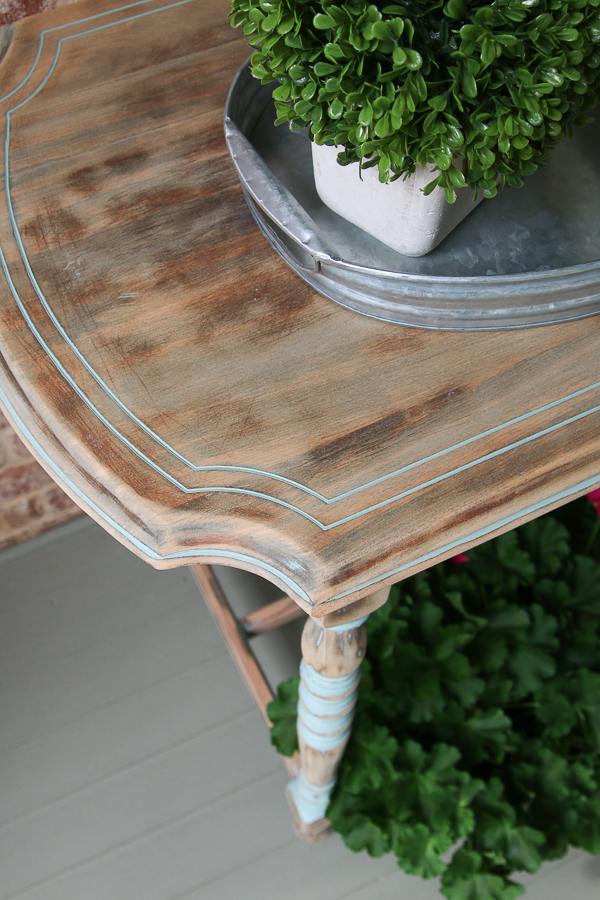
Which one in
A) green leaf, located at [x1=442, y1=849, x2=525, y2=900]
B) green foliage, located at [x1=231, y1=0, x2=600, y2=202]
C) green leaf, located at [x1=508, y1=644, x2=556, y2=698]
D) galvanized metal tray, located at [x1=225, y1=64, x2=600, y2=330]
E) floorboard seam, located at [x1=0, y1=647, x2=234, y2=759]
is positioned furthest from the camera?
floorboard seam, located at [x1=0, y1=647, x2=234, y2=759]

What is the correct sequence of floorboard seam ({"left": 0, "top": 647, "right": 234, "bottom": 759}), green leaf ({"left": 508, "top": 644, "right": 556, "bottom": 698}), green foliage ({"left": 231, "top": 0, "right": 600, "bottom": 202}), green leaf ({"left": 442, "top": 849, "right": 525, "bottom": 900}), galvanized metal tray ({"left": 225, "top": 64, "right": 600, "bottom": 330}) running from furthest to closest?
floorboard seam ({"left": 0, "top": 647, "right": 234, "bottom": 759}), green leaf ({"left": 508, "top": 644, "right": 556, "bottom": 698}), green leaf ({"left": 442, "top": 849, "right": 525, "bottom": 900}), galvanized metal tray ({"left": 225, "top": 64, "right": 600, "bottom": 330}), green foliage ({"left": 231, "top": 0, "right": 600, "bottom": 202})

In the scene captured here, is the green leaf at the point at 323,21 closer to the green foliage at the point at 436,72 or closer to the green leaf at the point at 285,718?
the green foliage at the point at 436,72

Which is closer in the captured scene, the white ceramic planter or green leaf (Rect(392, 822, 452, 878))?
the white ceramic planter

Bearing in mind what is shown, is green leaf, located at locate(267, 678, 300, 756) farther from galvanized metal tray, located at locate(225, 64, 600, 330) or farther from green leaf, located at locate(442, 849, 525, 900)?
galvanized metal tray, located at locate(225, 64, 600, 330)

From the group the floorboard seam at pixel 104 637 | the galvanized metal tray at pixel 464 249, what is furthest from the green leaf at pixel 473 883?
the galvanized metal tray at pixel 464 249

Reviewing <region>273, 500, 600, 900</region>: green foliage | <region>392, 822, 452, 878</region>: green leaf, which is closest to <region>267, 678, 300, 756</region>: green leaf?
<region>273, 500, 600, 900</region>: green foliage

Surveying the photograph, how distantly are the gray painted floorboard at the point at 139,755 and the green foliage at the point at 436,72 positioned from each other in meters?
0.96

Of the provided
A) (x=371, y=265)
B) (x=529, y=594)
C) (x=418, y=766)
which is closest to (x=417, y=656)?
(x=418, y=766)

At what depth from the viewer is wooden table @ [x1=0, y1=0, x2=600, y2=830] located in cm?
49

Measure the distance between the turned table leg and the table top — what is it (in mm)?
88

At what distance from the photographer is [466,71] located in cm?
46

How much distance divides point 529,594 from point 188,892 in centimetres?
70

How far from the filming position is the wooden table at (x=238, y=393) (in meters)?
0.49

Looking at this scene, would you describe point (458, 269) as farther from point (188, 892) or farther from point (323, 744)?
point (188, 892)
